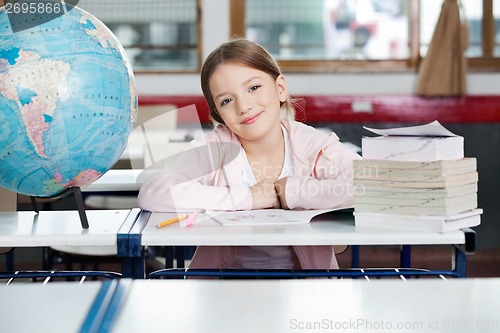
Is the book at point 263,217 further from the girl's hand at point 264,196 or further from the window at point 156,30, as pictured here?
the window at point 156,30

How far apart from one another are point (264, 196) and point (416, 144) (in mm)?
429

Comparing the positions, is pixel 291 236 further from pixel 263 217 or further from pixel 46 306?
pixel 46 306

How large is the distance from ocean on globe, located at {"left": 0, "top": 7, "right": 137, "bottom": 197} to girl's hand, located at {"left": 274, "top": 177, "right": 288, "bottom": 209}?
453 millimetres

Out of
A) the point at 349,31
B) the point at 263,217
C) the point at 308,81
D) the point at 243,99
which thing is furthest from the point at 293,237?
the point at 349,31

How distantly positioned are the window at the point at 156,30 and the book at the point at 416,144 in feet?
11.3

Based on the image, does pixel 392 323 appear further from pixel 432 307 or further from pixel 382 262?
pixel 382 262

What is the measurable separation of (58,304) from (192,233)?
2.16 feet

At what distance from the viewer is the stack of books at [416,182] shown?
73.4 inches

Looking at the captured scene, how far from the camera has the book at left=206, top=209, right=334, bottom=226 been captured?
75.9 inches

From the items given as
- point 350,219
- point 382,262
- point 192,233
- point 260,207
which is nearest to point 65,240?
point 192,233

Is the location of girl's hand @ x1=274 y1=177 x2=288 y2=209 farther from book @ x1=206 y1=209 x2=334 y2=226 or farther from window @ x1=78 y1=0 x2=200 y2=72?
window @ x1=78 y1=0 x2=200 y2=72

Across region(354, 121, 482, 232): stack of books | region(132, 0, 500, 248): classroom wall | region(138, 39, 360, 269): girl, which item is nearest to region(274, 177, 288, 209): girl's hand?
region(138, 39, 360, 269): girl

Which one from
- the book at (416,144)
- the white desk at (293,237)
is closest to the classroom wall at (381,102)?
the book at (416,144)

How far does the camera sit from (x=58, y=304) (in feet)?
3.88
